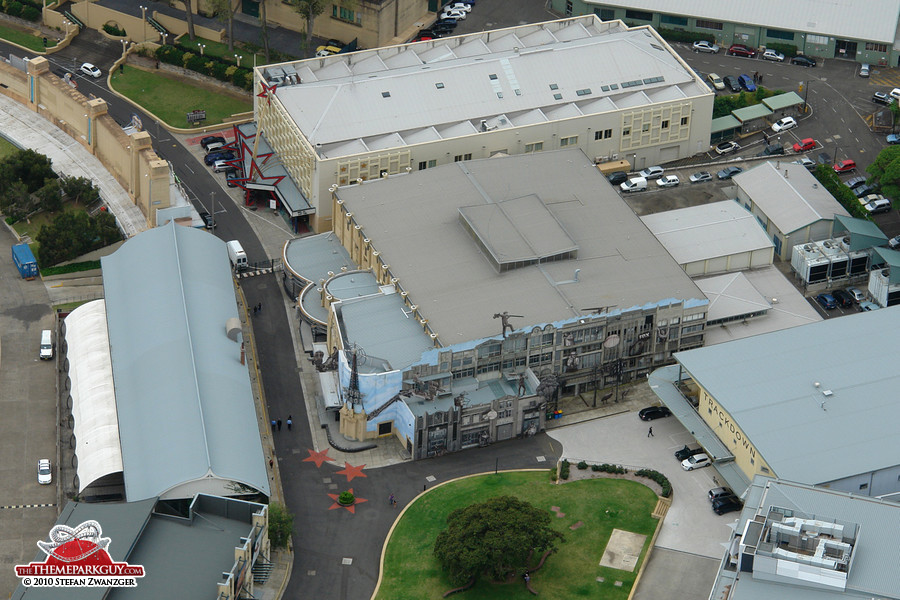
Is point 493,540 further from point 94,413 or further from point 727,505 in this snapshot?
point 94,413

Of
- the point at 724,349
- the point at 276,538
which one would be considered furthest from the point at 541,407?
the point at 276,538

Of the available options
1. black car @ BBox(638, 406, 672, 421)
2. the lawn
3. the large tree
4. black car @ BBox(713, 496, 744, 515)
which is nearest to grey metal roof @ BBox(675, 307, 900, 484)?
black car @ BBox(713, 496, 744, 515)

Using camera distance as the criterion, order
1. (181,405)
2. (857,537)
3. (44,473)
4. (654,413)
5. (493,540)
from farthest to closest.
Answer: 1. (654,413)
2. (181,405)
3. (44,473)
4. (493,540)
5. (857,537)

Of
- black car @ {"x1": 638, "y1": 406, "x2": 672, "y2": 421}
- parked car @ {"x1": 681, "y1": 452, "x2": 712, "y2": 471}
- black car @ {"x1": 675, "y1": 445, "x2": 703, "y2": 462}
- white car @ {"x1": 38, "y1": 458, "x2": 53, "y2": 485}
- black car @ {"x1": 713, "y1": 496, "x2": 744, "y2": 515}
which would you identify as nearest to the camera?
black car @ {"x1": 713, "y1": 496, "x2": 744, "y2": 515}

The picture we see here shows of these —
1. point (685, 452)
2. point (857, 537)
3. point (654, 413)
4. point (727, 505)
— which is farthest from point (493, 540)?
point (857, 537)

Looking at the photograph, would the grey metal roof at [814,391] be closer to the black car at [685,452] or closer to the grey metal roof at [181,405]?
the black car at [685,452]

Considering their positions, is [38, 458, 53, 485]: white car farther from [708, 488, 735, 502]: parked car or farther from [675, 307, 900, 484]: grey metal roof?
[708, 488, 735, 502]: parked car
